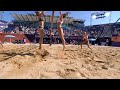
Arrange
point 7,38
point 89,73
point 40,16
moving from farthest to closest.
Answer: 1. point 7,38
2. point 40,16
3. point 89,73

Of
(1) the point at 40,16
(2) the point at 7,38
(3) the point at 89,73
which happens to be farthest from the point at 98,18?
(3) the point at 89,73

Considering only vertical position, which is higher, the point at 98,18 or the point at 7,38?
the point at 98,18

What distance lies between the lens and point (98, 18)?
4316 cm
